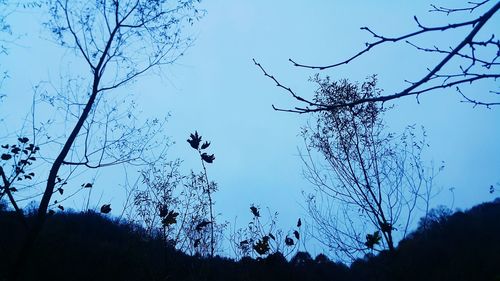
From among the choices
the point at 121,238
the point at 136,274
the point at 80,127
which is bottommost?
the point at 136,274

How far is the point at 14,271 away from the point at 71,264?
8.22 meters

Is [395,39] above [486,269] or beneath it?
beneath

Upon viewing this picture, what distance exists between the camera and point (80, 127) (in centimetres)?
616

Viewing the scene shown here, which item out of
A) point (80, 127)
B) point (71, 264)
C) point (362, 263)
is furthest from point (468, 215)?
point (80, 127)

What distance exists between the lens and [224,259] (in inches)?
497

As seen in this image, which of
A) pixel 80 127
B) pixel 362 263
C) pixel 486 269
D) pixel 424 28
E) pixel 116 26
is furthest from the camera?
pixel 486 269

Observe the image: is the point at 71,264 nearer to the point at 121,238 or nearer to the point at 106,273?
the point at 106,273

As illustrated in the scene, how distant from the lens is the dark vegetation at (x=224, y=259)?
7.89 meters

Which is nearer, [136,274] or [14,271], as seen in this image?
[14,271]

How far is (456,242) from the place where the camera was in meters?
18.6

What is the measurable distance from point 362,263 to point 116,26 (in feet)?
24.2

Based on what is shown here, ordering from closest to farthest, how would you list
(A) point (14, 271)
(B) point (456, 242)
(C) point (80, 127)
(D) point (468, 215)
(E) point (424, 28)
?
(E) point (424, 28) → (A) point (14, 271) → (C) point (80, 127) → (B) point (456, 242) → (D) point (468, 215)

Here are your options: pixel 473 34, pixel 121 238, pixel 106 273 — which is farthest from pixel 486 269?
pixel 473 34

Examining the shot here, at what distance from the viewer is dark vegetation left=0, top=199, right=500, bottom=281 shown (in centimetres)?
789
